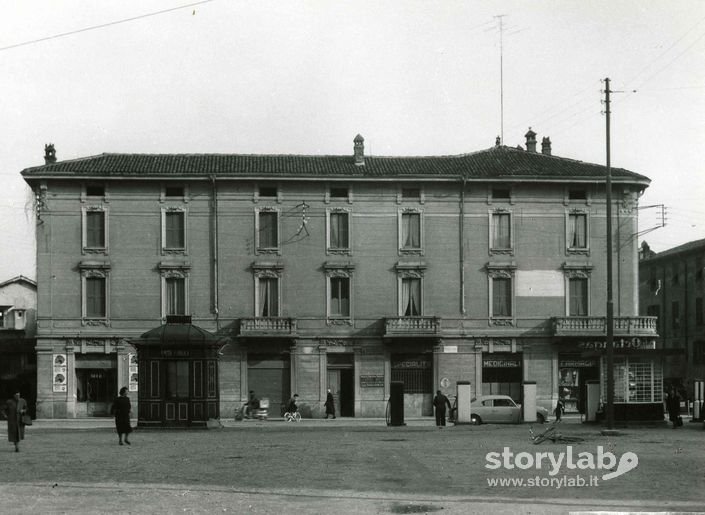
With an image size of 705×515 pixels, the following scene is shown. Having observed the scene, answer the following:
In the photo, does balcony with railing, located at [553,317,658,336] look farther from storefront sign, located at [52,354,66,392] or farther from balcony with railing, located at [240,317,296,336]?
storefront sign, located at [52,354,66,392]

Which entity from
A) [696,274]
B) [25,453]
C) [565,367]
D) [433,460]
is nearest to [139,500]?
[433,460]

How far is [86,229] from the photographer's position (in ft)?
166

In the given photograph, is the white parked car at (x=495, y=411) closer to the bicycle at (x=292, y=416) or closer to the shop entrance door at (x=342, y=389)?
the bicycle at (x=292, y=416)

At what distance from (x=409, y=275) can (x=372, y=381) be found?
5.28 m

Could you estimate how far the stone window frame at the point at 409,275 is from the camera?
168ft

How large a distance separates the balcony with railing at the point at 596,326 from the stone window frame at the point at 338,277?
31.5ft

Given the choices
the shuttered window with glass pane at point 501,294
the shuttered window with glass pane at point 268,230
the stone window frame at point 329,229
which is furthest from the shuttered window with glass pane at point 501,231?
the shuttered window with glass pane at point 268,230

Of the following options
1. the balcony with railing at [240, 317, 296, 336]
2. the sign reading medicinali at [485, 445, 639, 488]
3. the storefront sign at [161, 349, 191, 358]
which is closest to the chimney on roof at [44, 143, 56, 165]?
the balcony with railing at [240, 317, 296, 336]

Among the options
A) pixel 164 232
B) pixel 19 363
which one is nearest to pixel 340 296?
pixel 164 232

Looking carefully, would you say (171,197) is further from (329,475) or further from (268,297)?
(329,475)

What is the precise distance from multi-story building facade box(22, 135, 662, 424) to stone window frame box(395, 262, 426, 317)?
7cm

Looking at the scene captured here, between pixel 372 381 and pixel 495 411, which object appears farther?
pixel 372 381

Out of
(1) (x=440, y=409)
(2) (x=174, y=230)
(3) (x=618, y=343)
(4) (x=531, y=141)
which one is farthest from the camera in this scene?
(4) (x=531, y=141)

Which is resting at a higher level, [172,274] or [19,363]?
[172,274]
